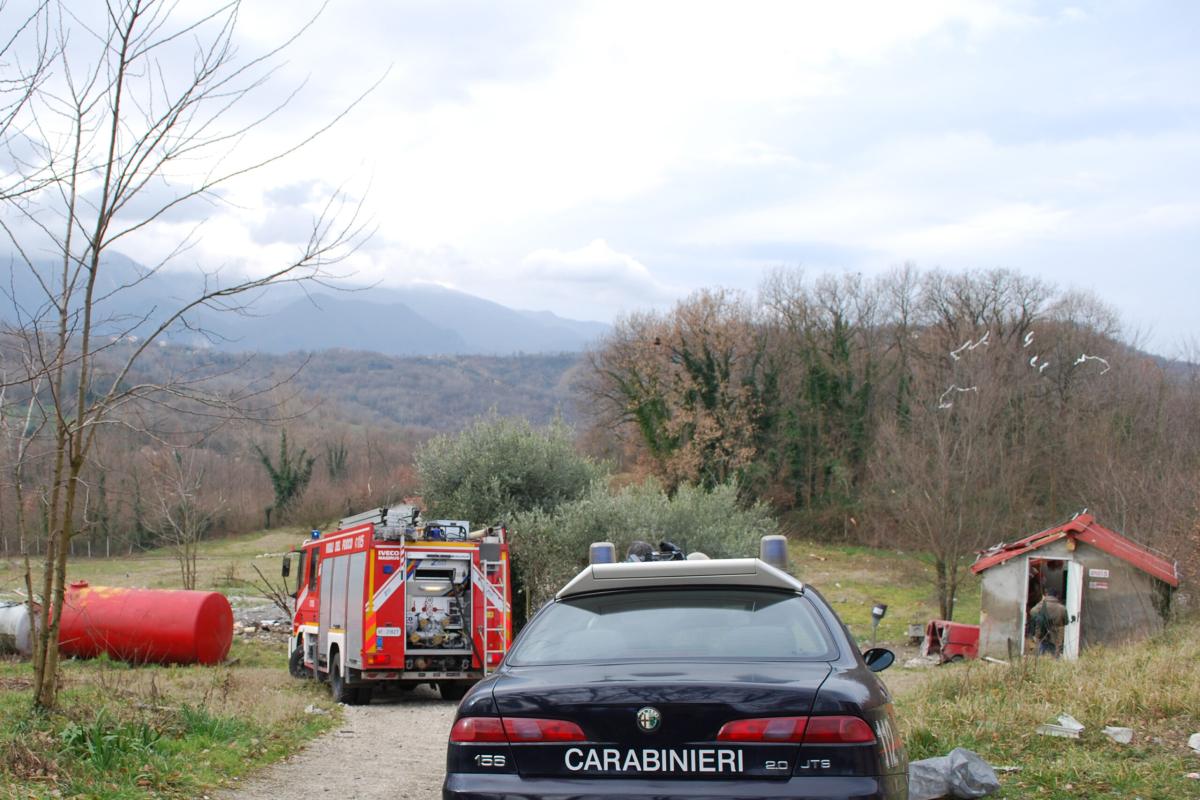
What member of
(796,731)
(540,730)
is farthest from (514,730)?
(796,731)

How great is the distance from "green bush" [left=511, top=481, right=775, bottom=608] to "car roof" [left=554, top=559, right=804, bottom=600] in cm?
1909

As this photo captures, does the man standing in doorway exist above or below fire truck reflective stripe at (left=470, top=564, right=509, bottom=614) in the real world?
below

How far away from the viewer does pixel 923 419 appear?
5375 cm

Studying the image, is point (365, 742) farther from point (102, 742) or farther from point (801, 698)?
point (801, 698)

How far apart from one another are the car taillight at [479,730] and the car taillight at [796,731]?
0.90 meters

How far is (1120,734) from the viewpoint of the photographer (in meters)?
9.12

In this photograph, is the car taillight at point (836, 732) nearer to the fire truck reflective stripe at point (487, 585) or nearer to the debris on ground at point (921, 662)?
the fire truck reflective stripe at point (487, 585)

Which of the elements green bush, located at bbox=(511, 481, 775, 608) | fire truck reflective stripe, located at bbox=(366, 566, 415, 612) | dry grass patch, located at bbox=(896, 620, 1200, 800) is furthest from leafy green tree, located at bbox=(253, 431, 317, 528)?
dry grass patch, located at bbox=(896, 620, 1200, 800)

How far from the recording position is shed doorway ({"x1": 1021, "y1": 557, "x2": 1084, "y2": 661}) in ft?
85.6

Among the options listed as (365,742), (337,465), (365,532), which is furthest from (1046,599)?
(337,465)

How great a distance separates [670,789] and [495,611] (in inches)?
556

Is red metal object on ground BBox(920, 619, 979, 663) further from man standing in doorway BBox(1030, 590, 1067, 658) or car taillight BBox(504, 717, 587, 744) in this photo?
car taillight BBox(504, 717, 587, 744)

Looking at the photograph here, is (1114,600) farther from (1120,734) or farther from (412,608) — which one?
(1120,734)

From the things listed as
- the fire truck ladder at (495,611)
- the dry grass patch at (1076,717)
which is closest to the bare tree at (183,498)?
the fire truck ladder at (495,611)
